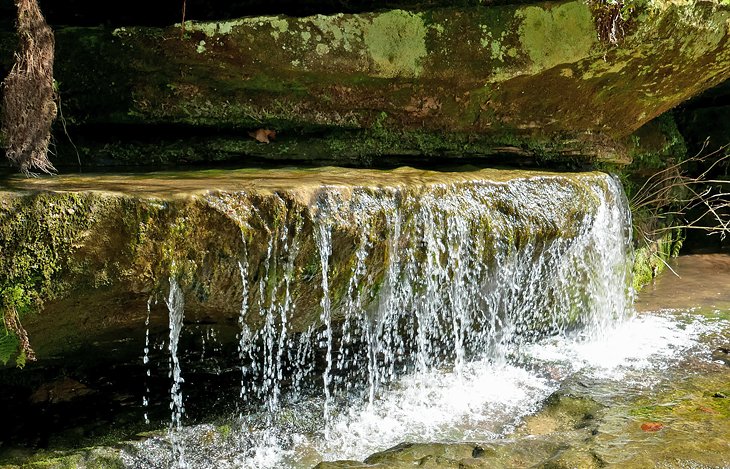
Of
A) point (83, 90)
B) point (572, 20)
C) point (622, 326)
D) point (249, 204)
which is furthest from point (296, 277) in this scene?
point (622, 326)

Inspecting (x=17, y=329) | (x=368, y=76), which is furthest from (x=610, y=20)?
(x=17, y=329)

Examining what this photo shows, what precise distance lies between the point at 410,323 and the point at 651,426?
5.63ft

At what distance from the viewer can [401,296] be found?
175 inches

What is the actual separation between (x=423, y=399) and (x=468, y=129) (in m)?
2.44

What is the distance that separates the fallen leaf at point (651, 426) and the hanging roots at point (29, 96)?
3.84 meters

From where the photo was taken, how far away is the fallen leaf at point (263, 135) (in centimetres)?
548

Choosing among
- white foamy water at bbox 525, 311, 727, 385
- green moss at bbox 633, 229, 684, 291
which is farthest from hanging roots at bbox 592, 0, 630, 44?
green moss at bbox 633, 229, 684, 291

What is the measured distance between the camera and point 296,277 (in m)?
3.86

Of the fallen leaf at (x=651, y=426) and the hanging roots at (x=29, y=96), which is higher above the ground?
the hanging roots at (x=29, y=96)

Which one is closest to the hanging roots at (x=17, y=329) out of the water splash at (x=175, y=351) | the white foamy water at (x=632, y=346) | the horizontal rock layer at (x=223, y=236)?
the horizontal rock layer at (x=223, y=236)

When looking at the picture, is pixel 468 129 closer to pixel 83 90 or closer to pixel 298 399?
pixel 298 399

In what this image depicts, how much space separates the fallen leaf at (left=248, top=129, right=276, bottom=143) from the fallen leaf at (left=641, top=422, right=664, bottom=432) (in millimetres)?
3481

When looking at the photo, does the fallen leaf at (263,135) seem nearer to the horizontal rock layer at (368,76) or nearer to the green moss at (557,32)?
the horizontal rock layer at (368,76)

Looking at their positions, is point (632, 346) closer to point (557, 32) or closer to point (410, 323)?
point (410, 323)
